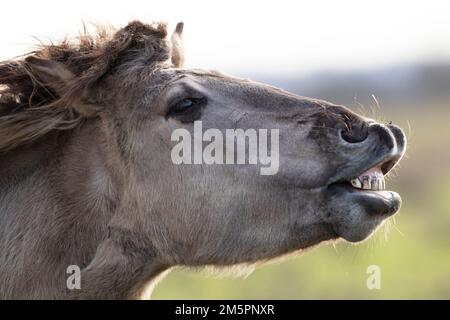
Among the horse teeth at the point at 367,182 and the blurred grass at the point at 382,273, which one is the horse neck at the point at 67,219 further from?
the blurred grass at the point at 382,273

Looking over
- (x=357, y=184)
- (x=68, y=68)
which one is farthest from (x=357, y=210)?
(x=68, y=68)

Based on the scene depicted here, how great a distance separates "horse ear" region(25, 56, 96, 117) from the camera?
6.19m

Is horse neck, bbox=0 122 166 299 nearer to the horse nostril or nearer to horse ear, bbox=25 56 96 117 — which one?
horse ear, bbox=25 56 96 117

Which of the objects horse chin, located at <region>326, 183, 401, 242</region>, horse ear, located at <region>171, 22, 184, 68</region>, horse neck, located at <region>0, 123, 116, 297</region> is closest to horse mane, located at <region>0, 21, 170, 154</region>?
horse neck, located at <region>0, 123, 116, 297</region>

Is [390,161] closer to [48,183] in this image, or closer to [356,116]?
[356,116]

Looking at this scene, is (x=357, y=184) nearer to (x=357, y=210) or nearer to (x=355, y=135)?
(x=357, y=210)

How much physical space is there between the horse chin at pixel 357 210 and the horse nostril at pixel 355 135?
261mm

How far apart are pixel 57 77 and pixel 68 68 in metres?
0.11

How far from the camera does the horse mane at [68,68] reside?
6.16 metres

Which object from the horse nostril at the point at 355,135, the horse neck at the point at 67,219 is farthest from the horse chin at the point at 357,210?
the horse neck at the point at 67,219

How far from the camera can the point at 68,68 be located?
6289 mm

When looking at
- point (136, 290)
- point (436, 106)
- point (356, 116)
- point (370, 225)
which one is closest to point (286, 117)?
point (356, 116)

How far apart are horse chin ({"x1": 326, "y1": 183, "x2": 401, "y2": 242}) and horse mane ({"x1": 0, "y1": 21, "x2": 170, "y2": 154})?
158 centimetres

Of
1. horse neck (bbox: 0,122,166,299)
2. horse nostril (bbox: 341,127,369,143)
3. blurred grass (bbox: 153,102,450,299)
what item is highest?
horse nostril (bbox: 341,127,369,143)
